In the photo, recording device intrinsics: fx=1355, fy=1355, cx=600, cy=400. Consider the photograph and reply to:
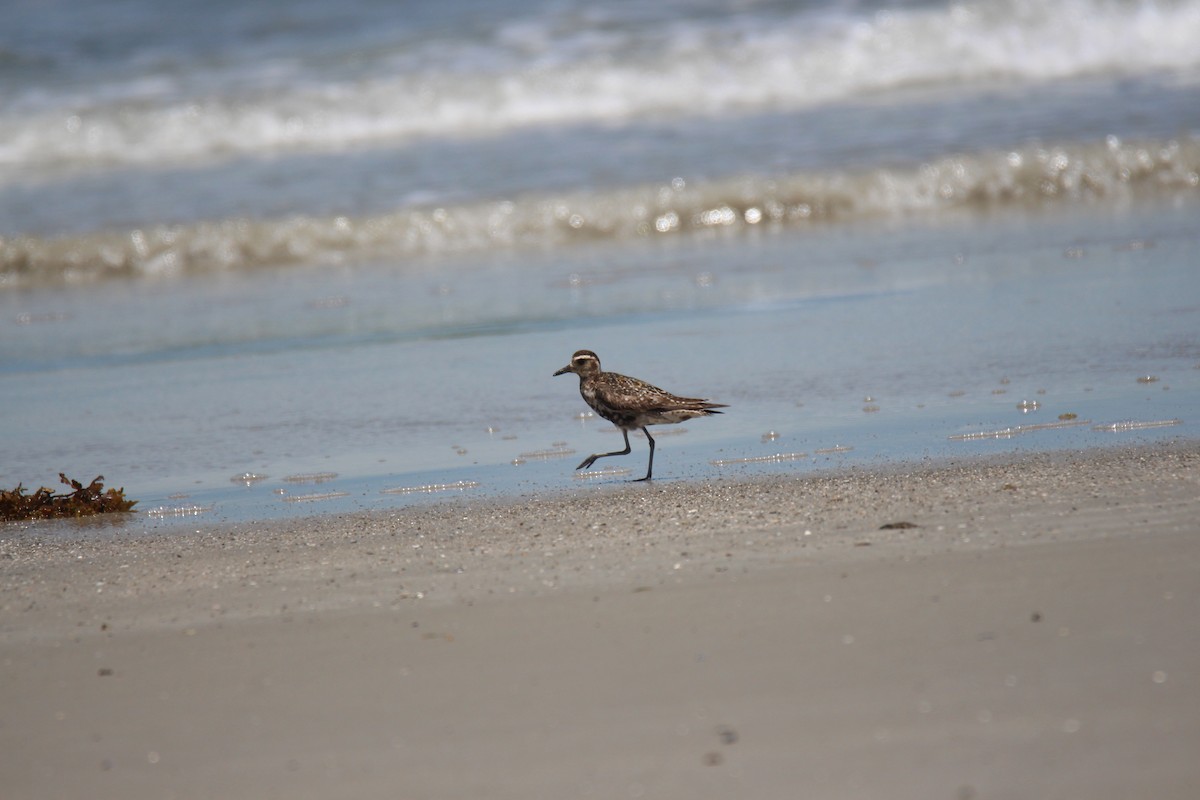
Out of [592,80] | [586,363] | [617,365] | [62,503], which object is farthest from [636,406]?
[592,80]

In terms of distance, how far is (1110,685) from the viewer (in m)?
3.18

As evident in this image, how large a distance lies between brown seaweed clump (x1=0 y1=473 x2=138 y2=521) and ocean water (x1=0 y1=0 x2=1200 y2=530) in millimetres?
168

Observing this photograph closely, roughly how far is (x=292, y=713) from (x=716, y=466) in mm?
3055

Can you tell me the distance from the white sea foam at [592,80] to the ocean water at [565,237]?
0.06m

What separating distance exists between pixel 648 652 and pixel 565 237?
10.1 metres

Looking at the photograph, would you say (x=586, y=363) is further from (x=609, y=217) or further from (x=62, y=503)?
(x=609, y=217)

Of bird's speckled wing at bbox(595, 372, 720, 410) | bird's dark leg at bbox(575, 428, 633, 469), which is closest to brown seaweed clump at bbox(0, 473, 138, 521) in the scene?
bird's dark leg at bbox(575, 428, 633, 469)

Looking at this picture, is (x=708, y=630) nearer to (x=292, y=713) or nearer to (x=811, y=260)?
(x=292, y=713)

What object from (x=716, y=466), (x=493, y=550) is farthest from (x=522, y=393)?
(x=493, y=550)

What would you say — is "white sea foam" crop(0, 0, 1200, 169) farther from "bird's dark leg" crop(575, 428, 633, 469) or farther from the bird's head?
"bird's dark leg" crop(575, 428, 633, 469)

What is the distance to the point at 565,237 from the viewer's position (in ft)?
44.1

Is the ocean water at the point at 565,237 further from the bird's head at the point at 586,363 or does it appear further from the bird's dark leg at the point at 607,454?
the bird's head at the point at 586,363

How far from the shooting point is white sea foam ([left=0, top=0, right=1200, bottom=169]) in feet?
59.8

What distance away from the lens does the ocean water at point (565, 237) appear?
6.71 m
